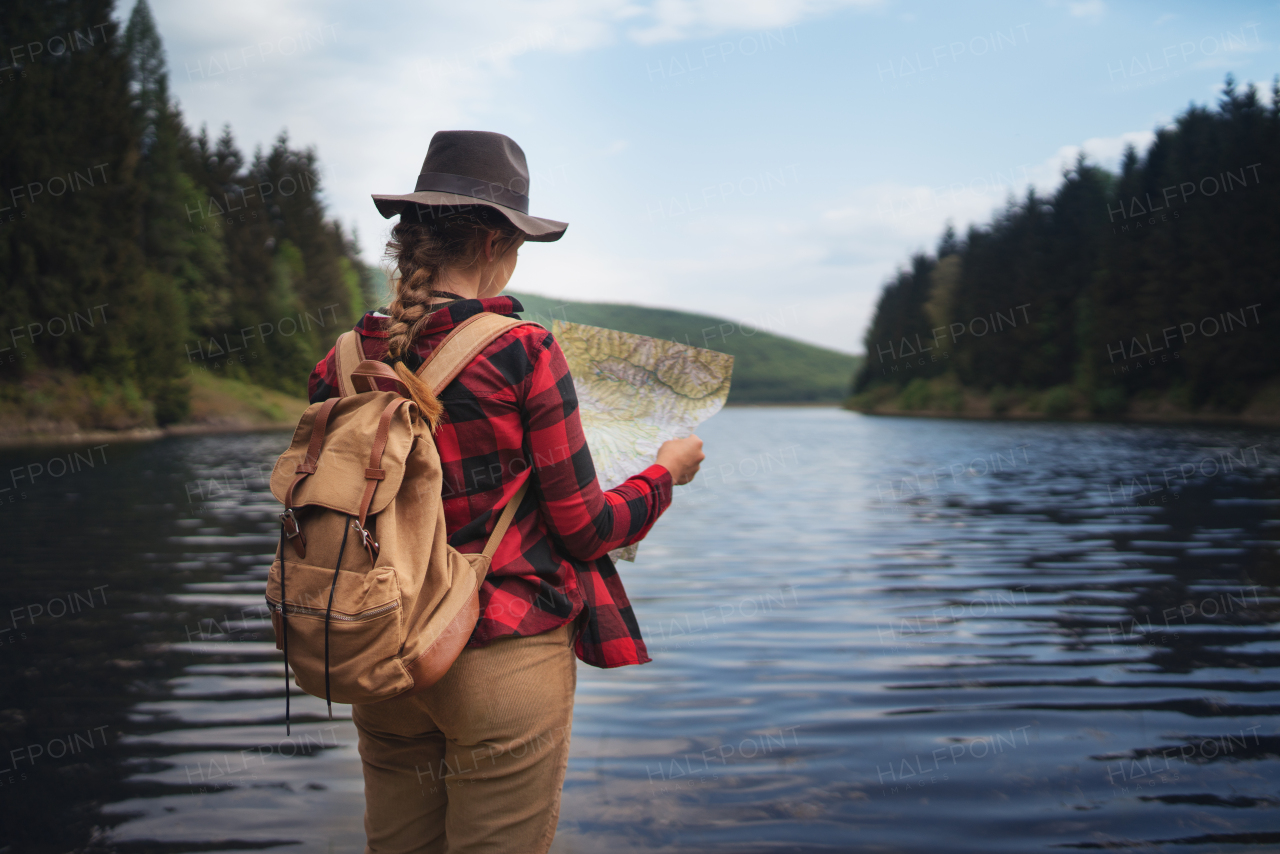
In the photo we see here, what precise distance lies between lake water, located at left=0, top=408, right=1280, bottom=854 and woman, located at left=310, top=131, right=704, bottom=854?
175 cm

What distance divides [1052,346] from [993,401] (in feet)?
18.7

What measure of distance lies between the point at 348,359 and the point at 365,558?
0.47m

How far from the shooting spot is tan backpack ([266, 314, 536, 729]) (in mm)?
1513

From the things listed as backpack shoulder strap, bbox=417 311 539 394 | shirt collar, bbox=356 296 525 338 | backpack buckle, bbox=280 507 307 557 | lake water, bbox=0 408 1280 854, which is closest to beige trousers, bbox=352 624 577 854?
backpack buckle, bbox=280 507 307 557

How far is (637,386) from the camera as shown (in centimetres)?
219

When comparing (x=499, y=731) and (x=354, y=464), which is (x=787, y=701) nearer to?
A: (x=499, y=731)

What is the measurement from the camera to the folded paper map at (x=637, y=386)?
84.6 inches

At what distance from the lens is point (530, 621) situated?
173 cm

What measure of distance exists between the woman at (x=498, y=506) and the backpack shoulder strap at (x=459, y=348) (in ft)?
0.06

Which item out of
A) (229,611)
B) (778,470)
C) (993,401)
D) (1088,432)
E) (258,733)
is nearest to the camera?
(258,733)

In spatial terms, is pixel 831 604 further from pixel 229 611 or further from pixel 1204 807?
pixel 229 611

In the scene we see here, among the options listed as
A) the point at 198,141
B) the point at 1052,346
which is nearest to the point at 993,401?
the point at 1052,346

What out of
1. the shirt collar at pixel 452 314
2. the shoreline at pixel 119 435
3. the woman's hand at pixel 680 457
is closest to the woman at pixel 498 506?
the shirt collar at pixel 452 314

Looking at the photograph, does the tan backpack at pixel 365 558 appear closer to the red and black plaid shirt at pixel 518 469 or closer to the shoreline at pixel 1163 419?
the red and black plaid shirt at pixel 518 469
